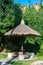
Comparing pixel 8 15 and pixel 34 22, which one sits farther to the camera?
pixel 34 22

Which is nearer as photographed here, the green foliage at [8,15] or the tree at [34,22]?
the green foliage at [8,15]

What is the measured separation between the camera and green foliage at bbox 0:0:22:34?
67.7 feet

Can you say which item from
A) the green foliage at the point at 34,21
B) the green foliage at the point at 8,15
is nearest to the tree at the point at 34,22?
the green foliage at the point at 34,21

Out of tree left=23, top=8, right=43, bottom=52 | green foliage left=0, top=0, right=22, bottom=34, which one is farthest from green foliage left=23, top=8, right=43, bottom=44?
green foliage left=0, top=0, right=22, bottom=34

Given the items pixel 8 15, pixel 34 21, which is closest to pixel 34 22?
pixel 34 21

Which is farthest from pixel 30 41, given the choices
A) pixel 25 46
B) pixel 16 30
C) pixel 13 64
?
pixel 13 64

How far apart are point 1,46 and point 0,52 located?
1.13 m

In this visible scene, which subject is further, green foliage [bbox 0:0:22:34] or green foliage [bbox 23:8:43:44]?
green foliage [bbox 23:8:43:44]

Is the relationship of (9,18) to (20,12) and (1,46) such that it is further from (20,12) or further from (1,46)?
(1,46)

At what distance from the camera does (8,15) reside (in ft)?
68.5

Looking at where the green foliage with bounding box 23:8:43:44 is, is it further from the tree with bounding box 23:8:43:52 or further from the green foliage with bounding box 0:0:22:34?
the green foliage with bounding box 0:0:22:34

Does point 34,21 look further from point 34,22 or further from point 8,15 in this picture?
point 8,15

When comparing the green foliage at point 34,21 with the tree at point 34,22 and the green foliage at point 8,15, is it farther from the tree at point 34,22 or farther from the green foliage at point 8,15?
the green foliage at point 8,15

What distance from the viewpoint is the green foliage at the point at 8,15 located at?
20.6 m
